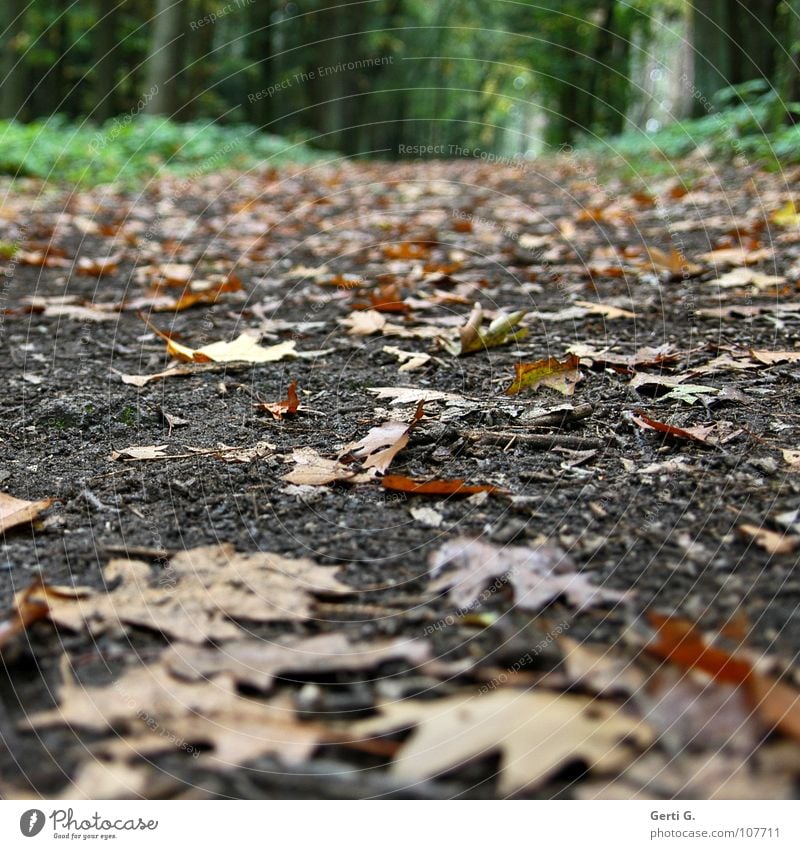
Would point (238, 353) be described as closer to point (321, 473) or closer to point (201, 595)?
point (321, 473)

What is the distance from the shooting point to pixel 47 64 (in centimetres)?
1877

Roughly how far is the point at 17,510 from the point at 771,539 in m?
1.30

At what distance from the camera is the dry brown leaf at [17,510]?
1.39 meters

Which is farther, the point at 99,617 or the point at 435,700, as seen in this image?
the point at 99,617

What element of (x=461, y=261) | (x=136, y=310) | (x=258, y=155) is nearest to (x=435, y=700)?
(x=136, y=310)

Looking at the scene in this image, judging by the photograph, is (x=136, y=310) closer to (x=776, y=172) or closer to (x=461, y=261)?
(x=461, y=261)

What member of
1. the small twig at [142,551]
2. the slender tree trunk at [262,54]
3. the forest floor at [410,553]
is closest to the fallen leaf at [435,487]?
the forest floor at [410,553]

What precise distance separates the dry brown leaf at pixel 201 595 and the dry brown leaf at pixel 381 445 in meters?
0.38

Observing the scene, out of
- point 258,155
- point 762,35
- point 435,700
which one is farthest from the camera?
point 258,155

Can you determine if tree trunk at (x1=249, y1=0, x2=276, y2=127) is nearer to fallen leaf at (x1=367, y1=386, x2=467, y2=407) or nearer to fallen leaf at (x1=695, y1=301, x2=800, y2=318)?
fallen leaf at (x1=695, y1=301, x2=800, y2=318)
